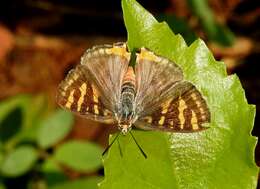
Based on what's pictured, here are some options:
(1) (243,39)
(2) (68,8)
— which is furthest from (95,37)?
(1) (243,39)

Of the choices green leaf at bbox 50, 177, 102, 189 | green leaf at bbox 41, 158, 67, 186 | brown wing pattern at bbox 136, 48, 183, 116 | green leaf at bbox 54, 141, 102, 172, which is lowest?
green leaf at bbox 50, 177, 102, 189

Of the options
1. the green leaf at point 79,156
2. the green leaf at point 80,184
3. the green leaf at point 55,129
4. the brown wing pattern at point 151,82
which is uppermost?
the brown wing pattern at point 151,82

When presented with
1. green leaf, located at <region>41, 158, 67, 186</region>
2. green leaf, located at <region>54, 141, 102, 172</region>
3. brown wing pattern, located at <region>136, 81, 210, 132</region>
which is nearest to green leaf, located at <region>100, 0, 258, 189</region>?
brown wing pattern, located at <region>136, 81, 210, 132</region>

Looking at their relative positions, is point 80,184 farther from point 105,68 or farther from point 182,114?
point 182,114

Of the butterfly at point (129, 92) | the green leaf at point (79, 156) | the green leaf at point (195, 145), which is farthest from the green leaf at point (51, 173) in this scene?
the green leaf at point (195, 145)

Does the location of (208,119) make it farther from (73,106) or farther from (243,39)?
(243,39)

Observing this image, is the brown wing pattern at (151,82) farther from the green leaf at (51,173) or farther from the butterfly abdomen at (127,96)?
the green leaf at (51,173)

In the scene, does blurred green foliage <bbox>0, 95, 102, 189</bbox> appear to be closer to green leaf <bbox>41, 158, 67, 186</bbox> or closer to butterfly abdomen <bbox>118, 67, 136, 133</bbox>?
green leaf <bbox>41, 158, 67, 186</bbox>

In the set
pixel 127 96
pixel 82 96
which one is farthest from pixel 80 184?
pixel 82 96

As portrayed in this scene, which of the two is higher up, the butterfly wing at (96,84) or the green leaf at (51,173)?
the butterfly wing at (96,84)
